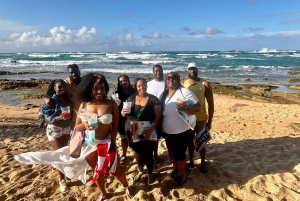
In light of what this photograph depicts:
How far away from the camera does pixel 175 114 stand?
11.1 feet

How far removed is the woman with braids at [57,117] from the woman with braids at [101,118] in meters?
0.65

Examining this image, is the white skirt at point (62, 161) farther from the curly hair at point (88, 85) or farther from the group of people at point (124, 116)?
the curly hair at point (88, 85)

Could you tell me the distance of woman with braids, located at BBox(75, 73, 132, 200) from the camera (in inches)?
118

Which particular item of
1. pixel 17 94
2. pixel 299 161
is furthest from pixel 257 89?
pixel 17 94

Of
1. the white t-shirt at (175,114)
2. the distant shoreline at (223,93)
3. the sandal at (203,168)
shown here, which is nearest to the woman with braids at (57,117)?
the white t-shirt at (175,114)

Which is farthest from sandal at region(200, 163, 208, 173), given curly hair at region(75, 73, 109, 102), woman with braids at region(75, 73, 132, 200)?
curly hair at region(75, 73, 109, 102)

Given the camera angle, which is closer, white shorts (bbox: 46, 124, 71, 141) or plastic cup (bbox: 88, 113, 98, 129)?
plastic cup (bbox: 88, 113, 98, 129)

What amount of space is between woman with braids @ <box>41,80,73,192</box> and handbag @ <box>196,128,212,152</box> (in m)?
1.98

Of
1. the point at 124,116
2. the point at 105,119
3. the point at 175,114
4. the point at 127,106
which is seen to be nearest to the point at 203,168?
the point at 175,114

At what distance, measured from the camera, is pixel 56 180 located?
412 centimetres

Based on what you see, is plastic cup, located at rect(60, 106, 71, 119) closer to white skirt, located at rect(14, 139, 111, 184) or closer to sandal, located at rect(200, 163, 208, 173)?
white skirt, located at rect(14, 139, 111, 184)

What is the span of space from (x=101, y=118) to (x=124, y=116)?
655 mm

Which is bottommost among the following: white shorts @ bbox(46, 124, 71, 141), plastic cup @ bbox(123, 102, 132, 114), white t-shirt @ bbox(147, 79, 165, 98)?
white shorts @ bbox(46, 124, 71, 141)

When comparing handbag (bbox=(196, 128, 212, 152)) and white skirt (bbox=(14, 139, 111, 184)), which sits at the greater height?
handbag (bbox=(196, 128, 212, 152))
